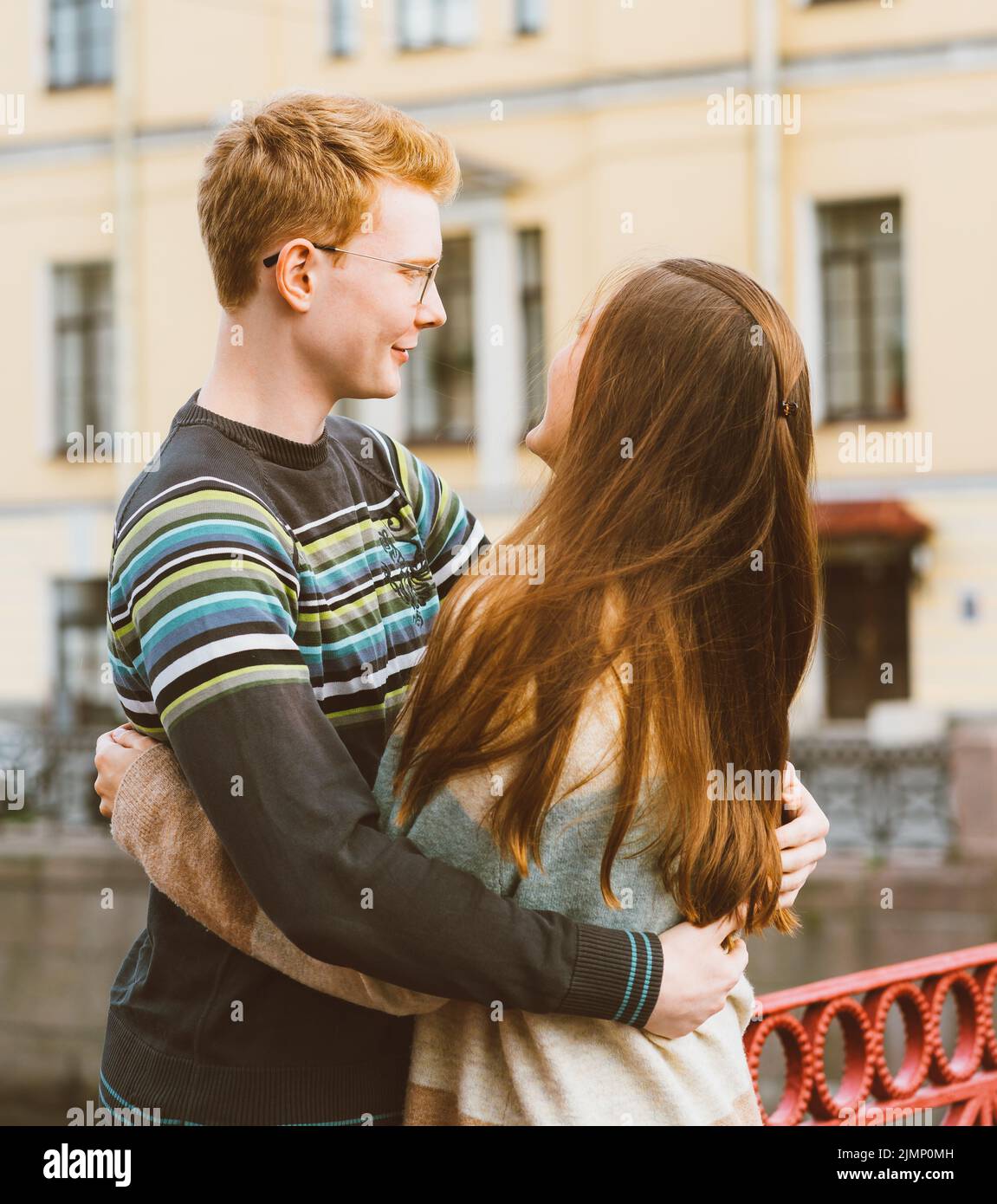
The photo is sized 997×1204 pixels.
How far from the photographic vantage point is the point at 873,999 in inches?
93.7

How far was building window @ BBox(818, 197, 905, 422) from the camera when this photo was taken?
49.7 ft

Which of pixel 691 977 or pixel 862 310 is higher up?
pixel 862 310

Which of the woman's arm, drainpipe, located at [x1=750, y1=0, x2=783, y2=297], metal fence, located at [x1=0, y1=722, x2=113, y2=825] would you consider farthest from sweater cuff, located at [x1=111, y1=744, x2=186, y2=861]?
drainpipe, located at [x1=750, y1=0, x2=783, y2=297]

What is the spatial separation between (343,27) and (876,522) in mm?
7992

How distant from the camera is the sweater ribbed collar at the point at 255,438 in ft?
5.35

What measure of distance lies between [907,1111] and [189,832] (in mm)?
1427

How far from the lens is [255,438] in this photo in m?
1.65

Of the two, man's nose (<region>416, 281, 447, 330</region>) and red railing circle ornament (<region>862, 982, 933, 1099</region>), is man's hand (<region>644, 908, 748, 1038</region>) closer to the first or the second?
man's nose (<region>416, 281, 447, 330</region>)

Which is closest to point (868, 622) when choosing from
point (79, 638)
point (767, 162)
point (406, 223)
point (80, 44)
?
point (767, 162)

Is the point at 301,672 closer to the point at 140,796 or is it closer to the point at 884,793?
the point at 140,796

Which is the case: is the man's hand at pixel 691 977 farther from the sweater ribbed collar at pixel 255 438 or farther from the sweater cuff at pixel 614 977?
the sweater ribbed collar at pixel 255 438

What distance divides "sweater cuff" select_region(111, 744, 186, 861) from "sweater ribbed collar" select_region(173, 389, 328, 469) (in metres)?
0.34
